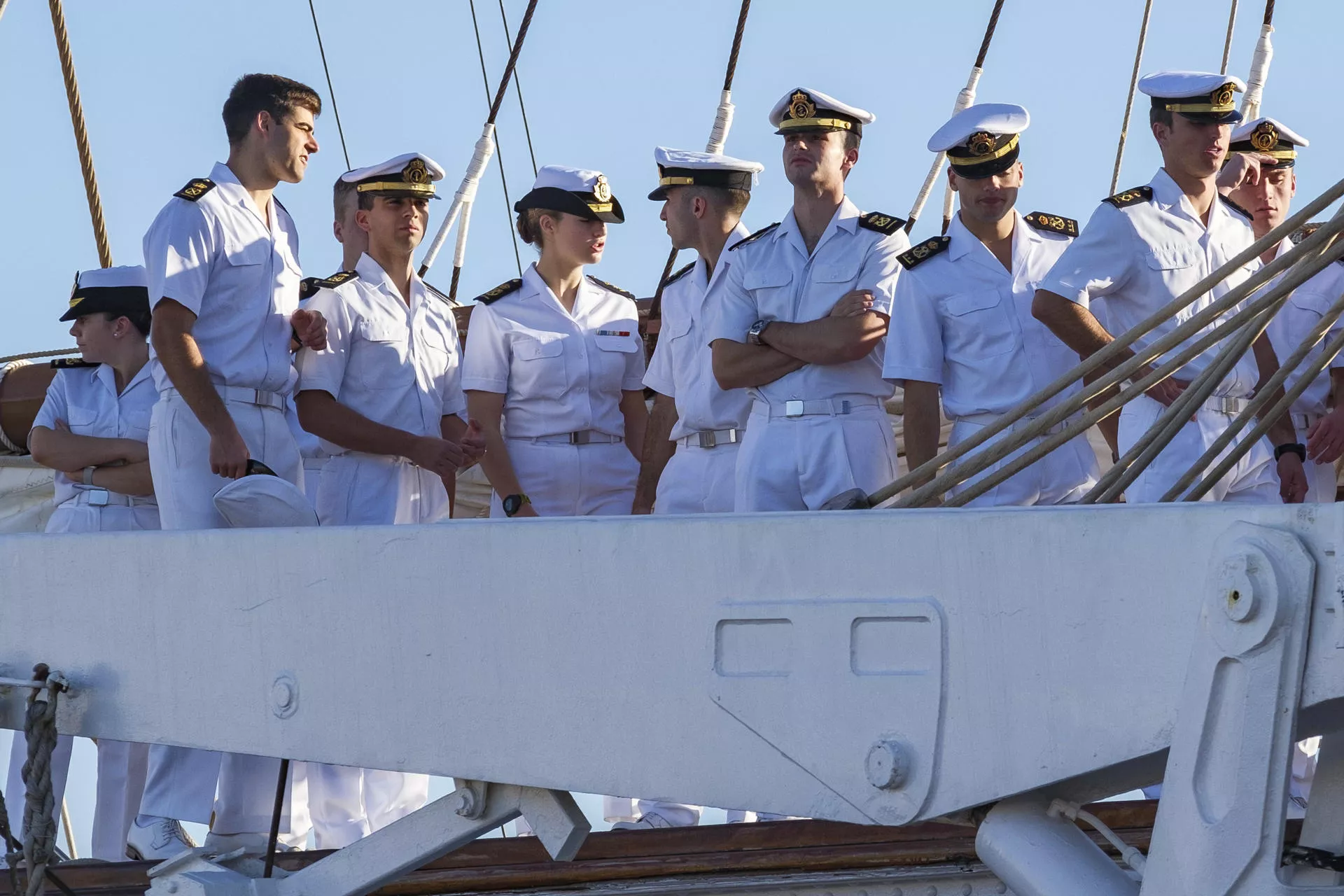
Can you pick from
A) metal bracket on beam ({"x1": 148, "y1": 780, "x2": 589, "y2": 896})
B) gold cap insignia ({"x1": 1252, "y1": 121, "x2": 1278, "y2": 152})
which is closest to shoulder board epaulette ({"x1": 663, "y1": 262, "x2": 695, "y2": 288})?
gold cap insignia ({"x1": 1252, "y1": 121, "x2": 1278, "y2": 152})

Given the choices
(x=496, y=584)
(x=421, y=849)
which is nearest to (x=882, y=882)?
(x=421, y=849)

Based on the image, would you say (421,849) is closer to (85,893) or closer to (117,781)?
(85,893)

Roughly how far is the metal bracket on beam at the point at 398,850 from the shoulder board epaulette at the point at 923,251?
2.11 meters

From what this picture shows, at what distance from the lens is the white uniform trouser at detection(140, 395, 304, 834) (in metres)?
3.49

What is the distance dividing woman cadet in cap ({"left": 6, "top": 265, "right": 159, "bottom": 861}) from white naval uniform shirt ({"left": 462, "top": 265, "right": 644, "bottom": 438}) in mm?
866

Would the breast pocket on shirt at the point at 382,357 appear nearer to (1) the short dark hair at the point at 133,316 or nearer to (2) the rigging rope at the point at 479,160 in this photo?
(1) the short dark hair at the point at 133,316

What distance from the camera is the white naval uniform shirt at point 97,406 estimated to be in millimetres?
4414

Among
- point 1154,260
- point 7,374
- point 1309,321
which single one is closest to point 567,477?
point 1154,260

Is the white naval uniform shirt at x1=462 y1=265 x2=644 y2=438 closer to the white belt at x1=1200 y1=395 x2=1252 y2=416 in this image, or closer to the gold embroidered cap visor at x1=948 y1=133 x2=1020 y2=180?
the gold embroidered cap visor at x1=948 y1=133 x2=1020 y2=180

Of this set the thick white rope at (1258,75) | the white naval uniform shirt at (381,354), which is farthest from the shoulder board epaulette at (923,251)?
the thick white rope at (1258,75)

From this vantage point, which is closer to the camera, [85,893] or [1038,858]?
[1038,858]

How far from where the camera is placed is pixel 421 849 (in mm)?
1978

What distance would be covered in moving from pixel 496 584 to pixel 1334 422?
2724mm

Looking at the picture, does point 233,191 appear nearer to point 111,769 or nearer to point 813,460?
point 813,460
